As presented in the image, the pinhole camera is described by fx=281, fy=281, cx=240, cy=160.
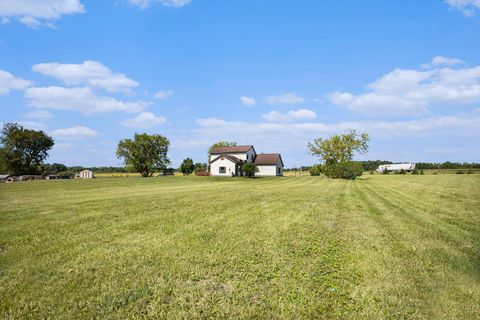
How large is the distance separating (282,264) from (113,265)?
3.84m

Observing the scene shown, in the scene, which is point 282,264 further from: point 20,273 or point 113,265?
point 20,273

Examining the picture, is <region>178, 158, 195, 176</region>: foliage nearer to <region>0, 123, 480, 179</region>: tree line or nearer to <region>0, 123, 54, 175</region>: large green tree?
<region>0, 123, 480, 179</region>: tree line

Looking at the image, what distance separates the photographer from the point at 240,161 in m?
62.6

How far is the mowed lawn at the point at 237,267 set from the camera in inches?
182

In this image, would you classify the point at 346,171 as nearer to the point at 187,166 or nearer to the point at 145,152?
the point at 187,166

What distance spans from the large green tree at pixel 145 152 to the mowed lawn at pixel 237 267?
6562 centimetres

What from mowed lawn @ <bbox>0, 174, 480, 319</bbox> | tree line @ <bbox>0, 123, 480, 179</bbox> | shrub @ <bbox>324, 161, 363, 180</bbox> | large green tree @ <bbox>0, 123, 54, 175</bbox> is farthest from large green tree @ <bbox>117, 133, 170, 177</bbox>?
mowed lawn @ <bbox>0, 174, 480, 319</bbox>

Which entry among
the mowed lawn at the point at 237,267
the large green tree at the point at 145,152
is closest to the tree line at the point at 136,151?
the large green tree at the point at 145,152

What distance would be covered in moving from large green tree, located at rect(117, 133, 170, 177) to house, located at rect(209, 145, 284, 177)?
16.7 m

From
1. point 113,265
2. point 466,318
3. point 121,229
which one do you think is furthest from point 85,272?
point 466,318

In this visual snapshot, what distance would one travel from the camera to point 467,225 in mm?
11008

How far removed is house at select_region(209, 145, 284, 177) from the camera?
60094mm

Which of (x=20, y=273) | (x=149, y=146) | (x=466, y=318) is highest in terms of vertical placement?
(x=149, y=146)

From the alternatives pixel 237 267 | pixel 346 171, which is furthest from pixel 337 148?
pixel 237 267
